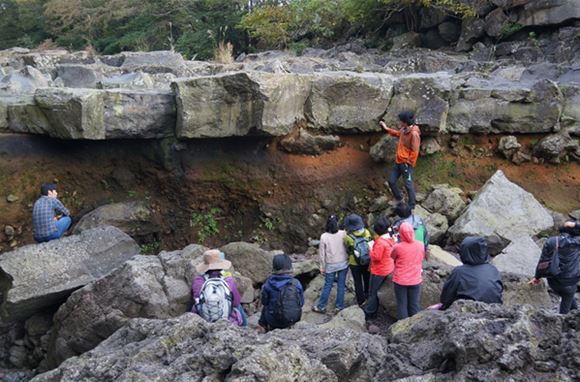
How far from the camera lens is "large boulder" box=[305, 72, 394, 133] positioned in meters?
9.94

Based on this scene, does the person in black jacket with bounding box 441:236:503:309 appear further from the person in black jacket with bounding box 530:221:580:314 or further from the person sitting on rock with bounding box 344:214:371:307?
the person sitting on rock with bounding box 344:214:371:307

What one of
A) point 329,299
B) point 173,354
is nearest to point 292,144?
point 329,299

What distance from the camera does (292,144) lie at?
10.1 meters

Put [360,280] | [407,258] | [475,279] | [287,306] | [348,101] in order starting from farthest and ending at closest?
[348,101] < [360,280] < [407,258] < [287,306] < [475,279]

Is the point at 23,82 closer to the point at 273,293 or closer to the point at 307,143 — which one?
the point at 307,143

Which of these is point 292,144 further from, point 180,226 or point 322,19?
point 322,19

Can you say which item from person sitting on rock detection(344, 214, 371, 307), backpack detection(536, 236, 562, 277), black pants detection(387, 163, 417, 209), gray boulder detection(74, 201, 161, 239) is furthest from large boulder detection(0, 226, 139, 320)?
backpack detection(536, 236, 562, 277)

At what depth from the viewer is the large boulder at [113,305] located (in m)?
6.84

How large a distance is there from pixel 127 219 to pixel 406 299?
5064 mm

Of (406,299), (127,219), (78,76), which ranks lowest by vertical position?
(127,219)

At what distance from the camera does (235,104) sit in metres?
9.29

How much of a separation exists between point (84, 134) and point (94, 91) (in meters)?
0.66

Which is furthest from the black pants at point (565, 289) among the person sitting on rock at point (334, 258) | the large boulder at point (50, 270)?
the large boulder at point (50, 270)

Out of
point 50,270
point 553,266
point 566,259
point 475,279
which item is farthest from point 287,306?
point 50,270
